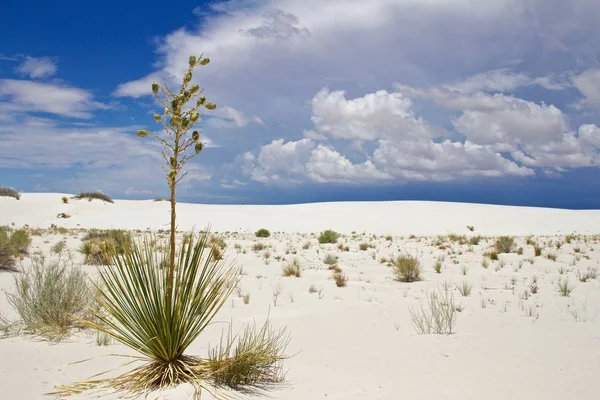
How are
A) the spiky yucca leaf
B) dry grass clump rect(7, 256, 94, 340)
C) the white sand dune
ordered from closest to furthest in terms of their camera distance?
the spiky yucca leaf, dry grass clump rect(7, 256, 94, 340), the white sand dune

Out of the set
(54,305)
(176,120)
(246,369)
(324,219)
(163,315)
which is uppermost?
(176,120)

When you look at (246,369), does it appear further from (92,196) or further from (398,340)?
(92,196)

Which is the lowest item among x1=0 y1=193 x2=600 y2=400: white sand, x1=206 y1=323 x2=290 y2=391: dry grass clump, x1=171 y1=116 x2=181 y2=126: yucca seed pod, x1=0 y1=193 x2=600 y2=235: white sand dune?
x1=0 y1=193 x2=600 y2=400: white sand

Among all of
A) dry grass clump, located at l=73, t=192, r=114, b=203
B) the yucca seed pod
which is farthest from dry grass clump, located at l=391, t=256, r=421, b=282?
dry grass clump, located at l=73, t=192, r=114, b=203

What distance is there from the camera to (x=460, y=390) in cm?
412

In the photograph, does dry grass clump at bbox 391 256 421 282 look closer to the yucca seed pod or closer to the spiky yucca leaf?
the spiky yucca leaf

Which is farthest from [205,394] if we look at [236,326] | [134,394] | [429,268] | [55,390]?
[429,268]

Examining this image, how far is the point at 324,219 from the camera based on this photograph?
138ft

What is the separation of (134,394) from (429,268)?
37.9 feet

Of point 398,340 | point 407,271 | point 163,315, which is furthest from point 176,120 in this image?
point 407,271

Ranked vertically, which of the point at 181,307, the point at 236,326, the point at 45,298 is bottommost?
the point at 236,326

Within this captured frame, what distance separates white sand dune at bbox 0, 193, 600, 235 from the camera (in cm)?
3738

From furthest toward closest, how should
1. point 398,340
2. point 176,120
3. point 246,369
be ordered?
point 398,340
point 246,369
point 176,120

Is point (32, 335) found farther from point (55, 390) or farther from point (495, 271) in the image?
point (495, 271)
